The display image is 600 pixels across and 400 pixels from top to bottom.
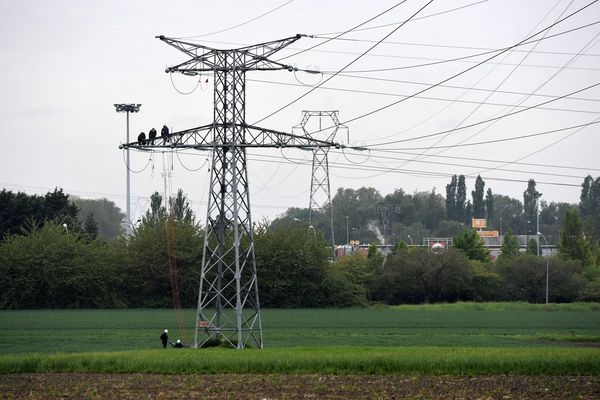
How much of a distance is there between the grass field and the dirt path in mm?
2161

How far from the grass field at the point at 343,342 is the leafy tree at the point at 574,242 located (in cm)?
3316

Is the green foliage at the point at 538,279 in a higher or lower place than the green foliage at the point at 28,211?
lower

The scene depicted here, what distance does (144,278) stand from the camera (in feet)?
350

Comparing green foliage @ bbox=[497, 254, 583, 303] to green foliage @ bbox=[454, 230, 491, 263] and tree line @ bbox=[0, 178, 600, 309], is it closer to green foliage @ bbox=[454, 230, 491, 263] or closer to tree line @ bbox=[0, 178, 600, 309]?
tree line @ bbox=[0, 178, 600, 309]

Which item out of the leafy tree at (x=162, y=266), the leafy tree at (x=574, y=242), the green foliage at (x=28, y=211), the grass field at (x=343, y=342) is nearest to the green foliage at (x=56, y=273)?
the leafy tree at (x=162, y=266)

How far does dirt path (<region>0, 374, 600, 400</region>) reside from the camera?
32.0m

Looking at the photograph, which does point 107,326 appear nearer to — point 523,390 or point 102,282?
point 102,282

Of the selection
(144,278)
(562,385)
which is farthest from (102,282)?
(562,385)

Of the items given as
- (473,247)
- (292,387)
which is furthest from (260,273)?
(292,387)

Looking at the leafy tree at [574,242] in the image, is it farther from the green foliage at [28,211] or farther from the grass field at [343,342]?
the green foliage at [28,211]

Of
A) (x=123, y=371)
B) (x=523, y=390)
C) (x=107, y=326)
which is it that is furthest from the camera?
(x=107, y=326)

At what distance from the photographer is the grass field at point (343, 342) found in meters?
40.0

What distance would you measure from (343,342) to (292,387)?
2924cm

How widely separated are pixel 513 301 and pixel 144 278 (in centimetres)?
4371
